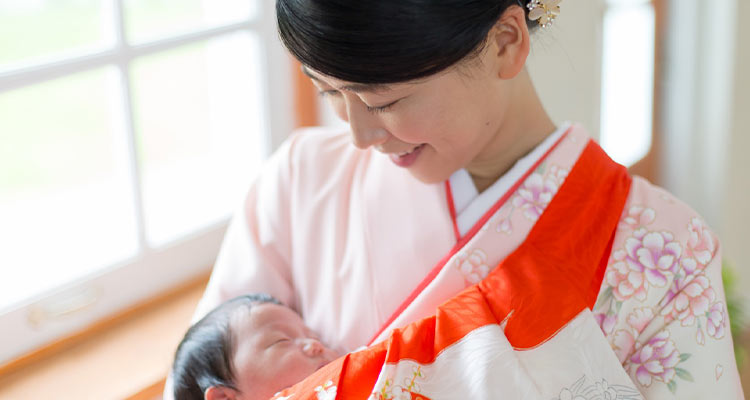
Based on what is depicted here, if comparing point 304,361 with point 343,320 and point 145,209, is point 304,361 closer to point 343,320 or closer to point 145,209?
point 343,320

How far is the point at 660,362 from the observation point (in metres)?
1.16

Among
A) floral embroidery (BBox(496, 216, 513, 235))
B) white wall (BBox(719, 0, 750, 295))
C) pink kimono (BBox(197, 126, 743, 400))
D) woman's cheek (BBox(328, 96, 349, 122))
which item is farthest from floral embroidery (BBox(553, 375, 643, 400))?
white wall (BBox(719, 0, 750, 295))

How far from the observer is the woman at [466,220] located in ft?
3.32

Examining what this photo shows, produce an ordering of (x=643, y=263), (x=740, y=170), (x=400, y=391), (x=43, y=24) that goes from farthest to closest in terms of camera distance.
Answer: (x=43, y=24)
(x=740, y=170)
(x=643, y=263)
(x=400, y=391)

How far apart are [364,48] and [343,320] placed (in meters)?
0.49

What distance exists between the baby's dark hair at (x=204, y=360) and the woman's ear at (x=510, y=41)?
0.50 m

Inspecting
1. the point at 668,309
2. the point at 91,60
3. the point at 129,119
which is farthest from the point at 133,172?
the point at 668,309

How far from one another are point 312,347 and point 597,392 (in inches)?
15.8

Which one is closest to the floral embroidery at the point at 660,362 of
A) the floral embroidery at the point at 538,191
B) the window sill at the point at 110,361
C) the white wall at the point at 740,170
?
the floral embroidery at the point at 538,191

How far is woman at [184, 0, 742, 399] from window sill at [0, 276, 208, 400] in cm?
15

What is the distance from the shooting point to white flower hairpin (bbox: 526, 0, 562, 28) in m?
1.11

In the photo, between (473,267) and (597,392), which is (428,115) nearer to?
(473,267)

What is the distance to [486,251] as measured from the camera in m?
1.22

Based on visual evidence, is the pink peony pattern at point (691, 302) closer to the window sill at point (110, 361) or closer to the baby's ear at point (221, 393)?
the baby's ear at point (221, 393)
